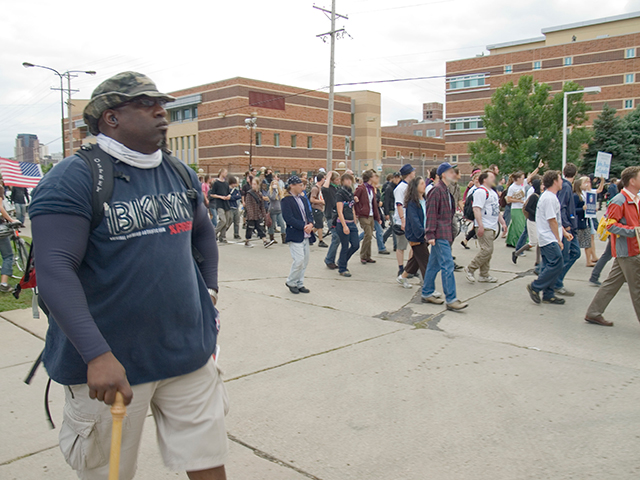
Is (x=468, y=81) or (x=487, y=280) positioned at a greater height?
(x=468, y=81)

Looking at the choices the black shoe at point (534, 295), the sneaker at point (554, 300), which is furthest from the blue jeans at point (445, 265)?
the sneaker at point (554, 300)

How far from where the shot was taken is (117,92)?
192 centimetres

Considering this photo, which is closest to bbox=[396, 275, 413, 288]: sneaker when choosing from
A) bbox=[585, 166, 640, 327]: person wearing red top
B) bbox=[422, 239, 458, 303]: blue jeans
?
bbox=[422, 239, 458, 303]: blue jeans

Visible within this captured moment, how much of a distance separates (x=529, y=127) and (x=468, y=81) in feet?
103

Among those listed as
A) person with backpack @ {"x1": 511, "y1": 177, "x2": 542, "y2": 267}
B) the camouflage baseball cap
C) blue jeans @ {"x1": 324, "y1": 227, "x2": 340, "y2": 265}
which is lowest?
blue jeans @ {"x1": 324, "y1": 227, "x2": 340, "y2": 265}

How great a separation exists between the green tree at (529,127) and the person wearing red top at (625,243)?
4232 cm

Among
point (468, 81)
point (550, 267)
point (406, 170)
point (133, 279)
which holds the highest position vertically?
point (468, 81)

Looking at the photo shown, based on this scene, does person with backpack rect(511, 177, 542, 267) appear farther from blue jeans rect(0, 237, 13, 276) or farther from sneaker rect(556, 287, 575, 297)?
blue jeans rect(0, 237, 13, 276)

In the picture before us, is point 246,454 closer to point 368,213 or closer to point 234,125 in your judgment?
point 368,213

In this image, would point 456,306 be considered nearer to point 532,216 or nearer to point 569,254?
point 569,254

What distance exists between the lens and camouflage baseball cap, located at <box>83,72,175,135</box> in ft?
6.29

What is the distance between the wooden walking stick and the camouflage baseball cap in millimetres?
1040

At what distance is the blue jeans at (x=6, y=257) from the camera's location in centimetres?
761

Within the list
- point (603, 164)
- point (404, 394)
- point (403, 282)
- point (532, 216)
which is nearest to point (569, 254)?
point (532, 216)
